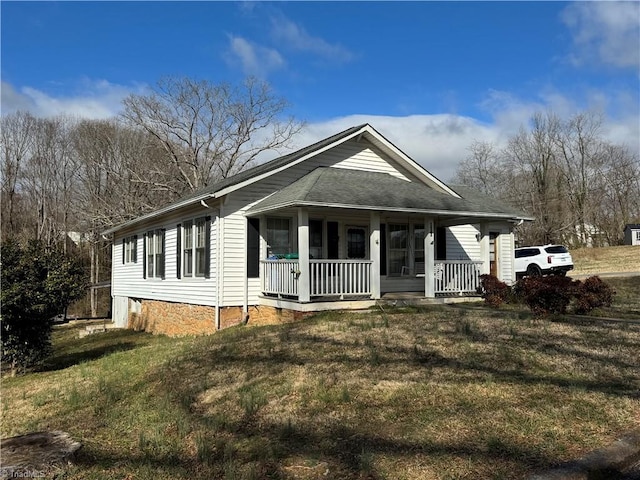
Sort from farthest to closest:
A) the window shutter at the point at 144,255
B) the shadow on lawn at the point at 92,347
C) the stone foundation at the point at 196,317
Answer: the window shutter at the point at 144,255
the stone foundation at the point at 196,317
the shadow on lawn at the point at 92,347

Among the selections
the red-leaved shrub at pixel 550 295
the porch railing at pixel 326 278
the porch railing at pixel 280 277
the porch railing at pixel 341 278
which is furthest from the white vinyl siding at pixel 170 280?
the red-leaved shrub at pixel 550 295

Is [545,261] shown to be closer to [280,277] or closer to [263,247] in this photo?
[263,247]

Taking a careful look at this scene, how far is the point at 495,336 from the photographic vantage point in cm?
845

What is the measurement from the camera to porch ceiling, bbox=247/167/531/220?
39.4 feet

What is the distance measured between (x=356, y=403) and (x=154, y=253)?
1355 cm

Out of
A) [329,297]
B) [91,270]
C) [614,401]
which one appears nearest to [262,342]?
[329,297]

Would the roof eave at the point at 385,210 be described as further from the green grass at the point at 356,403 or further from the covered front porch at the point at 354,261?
the green grass at the point at 356,403

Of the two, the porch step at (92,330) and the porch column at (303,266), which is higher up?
the porch column at (303,266)

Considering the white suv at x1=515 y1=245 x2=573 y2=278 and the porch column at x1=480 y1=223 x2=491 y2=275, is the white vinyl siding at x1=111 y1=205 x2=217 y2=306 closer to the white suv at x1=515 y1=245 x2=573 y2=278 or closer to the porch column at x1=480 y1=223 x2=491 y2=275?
the porch column at x1=480 y1=223 x2=491 y2=275

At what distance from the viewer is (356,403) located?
5.81m

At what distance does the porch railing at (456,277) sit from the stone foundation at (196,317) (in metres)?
4.20

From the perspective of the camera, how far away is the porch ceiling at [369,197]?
39.4 ft

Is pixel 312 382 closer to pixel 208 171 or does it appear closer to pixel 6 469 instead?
pixel 6 469

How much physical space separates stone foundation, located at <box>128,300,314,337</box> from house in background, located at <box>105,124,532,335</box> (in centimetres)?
3
